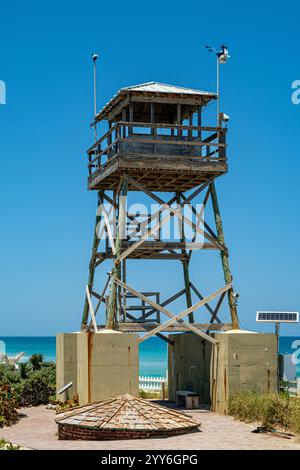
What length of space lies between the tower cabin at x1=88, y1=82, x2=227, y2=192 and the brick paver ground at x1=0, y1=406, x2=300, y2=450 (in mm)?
8555

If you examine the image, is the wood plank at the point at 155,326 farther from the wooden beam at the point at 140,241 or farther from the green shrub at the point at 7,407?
the green shrub at the point at 7,407

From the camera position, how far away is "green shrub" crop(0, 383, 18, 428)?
25.9 meters

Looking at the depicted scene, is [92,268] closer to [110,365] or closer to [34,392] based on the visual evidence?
[34,392]

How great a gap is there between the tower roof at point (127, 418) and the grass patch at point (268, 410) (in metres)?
2.36

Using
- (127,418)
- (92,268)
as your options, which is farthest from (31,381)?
(127,418)

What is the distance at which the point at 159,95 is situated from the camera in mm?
29578

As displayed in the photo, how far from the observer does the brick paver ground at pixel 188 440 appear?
2028 cm

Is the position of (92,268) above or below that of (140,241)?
below

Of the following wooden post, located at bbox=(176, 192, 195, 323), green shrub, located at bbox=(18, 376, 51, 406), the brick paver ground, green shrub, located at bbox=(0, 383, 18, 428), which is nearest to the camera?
the brick paver ground

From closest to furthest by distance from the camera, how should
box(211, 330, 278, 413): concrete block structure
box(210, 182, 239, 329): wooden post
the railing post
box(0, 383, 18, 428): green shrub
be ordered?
box(0, 383, 18, 428): green shrub, box(211, 330, 278, 413): concrete block structure, box(210, 182, 239, 329): wooden post, the railing post

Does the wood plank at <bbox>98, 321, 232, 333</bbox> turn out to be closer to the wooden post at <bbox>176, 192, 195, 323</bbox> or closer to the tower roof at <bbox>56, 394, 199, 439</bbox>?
the wooden post at <bbox>176, 192, 195, 323</bbox>

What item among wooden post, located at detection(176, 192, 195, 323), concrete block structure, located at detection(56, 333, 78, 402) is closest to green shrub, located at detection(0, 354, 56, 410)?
concrete block structure, located at detection(56, 333, 78, 402)

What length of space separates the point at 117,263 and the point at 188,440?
855cm
